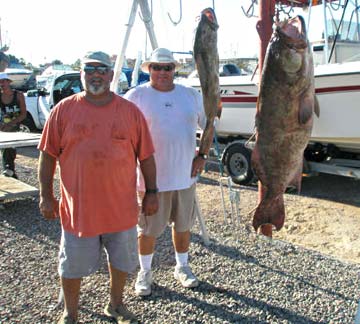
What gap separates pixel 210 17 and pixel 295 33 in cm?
52

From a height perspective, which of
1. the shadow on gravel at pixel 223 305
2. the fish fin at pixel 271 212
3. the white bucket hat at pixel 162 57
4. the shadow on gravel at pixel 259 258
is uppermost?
the white bucket hat at pixel 162 57

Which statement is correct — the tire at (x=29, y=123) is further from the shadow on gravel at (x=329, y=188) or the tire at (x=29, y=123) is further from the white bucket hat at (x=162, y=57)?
the white bucket hat at (x=162, y=57)

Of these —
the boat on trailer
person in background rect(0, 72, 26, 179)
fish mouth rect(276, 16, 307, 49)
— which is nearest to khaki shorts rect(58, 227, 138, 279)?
fish mouth rect(276, 16, 307, 49)

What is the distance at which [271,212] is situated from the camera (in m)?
2.08

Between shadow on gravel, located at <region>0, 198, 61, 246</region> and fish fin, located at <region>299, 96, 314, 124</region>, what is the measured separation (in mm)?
3769

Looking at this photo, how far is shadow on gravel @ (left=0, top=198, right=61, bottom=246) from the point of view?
17.0ft

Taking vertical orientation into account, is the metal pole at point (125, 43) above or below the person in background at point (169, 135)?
above

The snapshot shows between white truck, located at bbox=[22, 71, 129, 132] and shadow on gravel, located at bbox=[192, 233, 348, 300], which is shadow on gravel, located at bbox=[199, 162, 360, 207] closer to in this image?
shadow on gravel, located at bbox=[192, 233, 348, 300]

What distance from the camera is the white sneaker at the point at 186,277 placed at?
380 cm

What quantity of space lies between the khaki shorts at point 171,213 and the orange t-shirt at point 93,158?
1.80 feet

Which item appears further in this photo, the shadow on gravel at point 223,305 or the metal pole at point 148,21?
the metal pole at point 148,21

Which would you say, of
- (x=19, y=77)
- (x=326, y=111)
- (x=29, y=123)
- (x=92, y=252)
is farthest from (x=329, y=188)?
(x=19, y=77)

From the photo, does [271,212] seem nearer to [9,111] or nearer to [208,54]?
[208,54]

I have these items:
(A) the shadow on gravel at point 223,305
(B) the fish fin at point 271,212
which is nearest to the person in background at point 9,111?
(A) the shadow on gravel at point 223,305
